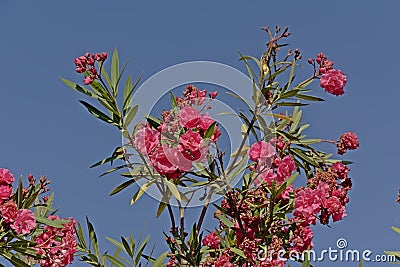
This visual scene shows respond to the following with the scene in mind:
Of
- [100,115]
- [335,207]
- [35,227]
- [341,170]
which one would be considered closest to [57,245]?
[35,227]

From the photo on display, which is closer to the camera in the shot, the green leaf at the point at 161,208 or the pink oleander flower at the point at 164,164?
the pink oleander flower at the point at 164,164

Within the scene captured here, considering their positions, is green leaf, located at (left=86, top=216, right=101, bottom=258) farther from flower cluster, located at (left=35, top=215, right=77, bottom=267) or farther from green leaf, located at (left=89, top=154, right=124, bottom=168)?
green leaf, located at (left=89, top=154, right=124, bottom=168)

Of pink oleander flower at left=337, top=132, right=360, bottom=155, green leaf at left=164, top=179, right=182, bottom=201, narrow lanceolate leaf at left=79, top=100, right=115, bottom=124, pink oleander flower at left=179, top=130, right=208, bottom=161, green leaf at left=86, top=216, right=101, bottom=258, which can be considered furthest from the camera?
pink oleander flower at left=337, top=132, right=360, bottom=155

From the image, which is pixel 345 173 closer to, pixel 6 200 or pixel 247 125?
pixel 247 125

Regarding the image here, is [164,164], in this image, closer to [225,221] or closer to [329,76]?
[225,221]

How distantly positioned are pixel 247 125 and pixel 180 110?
37 centimetres

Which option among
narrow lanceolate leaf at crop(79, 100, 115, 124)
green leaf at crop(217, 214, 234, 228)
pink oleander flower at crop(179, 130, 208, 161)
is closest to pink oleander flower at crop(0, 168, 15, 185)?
narrow lanceolate leaf at crop(79, 100, 115, 124)

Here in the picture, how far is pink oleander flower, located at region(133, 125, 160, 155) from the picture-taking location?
233 cm

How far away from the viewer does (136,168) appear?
8.08ft

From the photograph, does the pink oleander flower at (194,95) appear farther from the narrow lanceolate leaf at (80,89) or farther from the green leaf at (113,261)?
the green leaf at (113,261)

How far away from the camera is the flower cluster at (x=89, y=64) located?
2.57 metres

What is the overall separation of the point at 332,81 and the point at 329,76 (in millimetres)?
27

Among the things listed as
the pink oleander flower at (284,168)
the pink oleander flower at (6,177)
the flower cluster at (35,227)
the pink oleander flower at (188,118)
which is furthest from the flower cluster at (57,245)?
the pink oleander flower at (284,168)

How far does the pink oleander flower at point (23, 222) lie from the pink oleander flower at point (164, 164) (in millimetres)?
569
